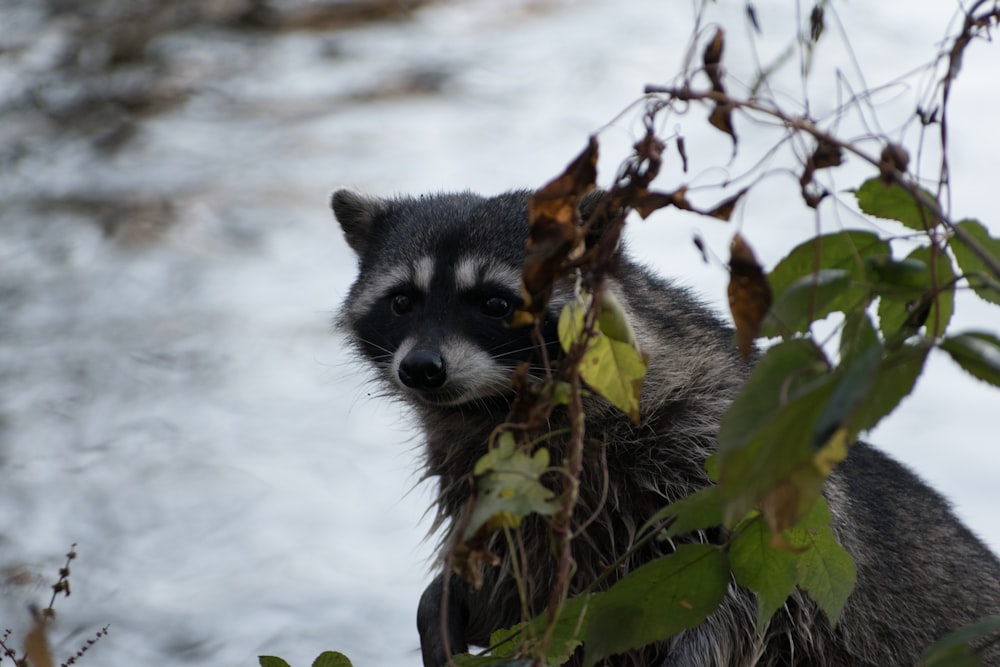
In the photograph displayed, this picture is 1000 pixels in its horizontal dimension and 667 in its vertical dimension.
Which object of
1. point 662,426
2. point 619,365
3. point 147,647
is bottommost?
point 619,365

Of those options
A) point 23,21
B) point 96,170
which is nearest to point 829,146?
point 96,170

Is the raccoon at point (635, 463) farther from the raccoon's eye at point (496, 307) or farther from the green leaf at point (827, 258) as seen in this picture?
the green leaf at point (827, 258)

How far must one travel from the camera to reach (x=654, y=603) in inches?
66.4

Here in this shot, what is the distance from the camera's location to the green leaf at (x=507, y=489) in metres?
1.50

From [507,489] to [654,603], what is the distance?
0.92 ft

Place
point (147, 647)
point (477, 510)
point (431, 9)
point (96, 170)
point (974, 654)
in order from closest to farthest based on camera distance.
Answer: point (974, 654) → point (477, 510) → point (147, 647) → point (96, 170) → point (431, 9)

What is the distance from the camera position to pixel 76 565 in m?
6.56

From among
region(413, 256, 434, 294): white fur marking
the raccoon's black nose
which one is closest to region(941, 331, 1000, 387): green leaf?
the raccoon's black nose

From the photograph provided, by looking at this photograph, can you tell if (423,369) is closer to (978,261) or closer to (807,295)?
(978,261)

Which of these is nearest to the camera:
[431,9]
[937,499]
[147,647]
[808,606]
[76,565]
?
[808,606]

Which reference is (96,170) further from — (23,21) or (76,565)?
(76,565)

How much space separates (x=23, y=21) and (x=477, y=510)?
8.56m

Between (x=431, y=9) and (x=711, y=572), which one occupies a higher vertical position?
(x=431, y=9)

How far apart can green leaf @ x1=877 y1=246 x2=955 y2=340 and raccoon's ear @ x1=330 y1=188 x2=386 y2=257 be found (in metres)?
2.80
